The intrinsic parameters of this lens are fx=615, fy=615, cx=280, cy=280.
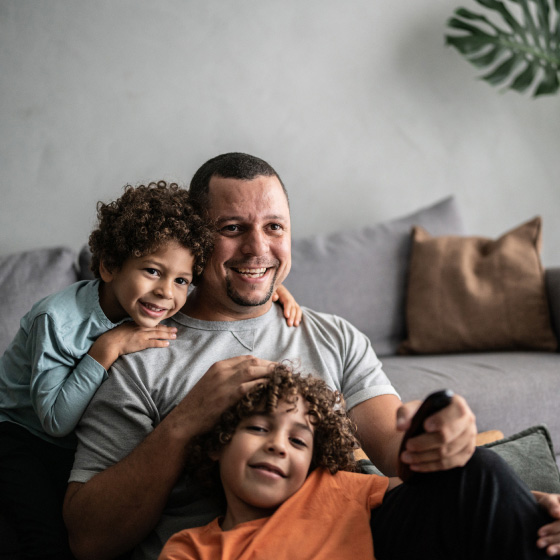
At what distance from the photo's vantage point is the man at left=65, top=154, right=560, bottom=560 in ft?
3.79

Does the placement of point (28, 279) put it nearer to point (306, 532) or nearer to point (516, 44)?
point (306, 532)

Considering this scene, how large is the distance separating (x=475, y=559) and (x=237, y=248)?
833 millimetres

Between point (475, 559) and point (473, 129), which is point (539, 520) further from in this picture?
point (473, 129)

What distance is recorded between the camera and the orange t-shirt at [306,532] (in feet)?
3.27

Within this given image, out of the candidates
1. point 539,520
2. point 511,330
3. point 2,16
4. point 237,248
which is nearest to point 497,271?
Answer: point 511,330

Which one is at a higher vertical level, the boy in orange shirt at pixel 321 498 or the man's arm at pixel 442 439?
the man's arm at pixel 442 439

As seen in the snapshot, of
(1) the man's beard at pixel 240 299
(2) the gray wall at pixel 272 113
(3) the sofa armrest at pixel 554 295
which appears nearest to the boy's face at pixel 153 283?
(1) the man's beard at pixel 240 299

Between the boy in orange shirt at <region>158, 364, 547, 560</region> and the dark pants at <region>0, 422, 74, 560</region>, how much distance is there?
34 cm

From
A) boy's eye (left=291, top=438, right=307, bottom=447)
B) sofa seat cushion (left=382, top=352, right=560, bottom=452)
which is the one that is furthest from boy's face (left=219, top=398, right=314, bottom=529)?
sofa seat cushion (left=382, top=352, right=560, bottom=452)

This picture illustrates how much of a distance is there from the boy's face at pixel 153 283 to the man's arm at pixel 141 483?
0.82ft

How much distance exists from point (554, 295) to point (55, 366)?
6.03ft

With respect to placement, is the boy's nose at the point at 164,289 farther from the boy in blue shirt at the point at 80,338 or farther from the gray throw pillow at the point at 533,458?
the gray throw pillow at the point at 533,458

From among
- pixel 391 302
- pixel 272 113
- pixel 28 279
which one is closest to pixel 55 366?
pixel 28 279

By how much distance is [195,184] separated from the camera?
5.13ft
